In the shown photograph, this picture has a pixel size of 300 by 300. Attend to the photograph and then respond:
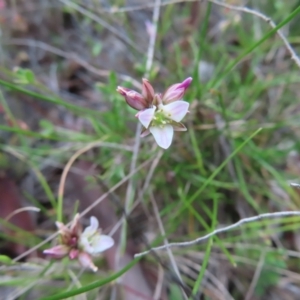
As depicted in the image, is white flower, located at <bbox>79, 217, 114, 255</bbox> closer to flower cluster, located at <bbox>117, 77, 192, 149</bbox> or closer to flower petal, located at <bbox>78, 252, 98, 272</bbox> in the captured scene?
flower petal, located at <bbox>78, 252, 98, 272</bbox>

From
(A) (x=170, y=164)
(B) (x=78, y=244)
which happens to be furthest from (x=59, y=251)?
(A) (x=170, y=164)

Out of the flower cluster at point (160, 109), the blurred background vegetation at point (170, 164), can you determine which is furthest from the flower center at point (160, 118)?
the blurred background vegetation at point (170, 164)

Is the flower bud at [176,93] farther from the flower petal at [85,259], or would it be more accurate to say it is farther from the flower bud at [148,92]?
the flower petal at [85,259]

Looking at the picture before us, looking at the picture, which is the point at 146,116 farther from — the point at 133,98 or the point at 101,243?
the point at 101,243

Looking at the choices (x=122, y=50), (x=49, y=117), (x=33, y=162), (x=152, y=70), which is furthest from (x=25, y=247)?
(x=122, y=50)

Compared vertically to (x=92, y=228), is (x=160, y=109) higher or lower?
higher

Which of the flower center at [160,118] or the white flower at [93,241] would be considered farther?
the white flower at [93,241]

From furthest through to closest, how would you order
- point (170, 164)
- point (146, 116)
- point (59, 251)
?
point (170, 164) → point (59, 251) → point (146, 116)
